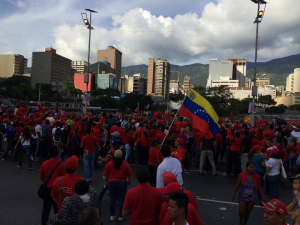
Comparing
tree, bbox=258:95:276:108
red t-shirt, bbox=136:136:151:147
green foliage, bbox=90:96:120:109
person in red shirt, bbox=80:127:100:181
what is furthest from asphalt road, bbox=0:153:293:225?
tree, bbox=258:95:276:108

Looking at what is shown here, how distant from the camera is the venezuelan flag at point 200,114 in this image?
22.8 feet

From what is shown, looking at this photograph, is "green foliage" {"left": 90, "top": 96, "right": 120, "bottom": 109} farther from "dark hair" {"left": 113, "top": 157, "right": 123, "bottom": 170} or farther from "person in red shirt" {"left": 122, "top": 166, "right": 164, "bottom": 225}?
"person in red shirt" {"left": 122, "top": 166, "right": 164, "bottom": 225}

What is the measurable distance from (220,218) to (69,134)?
5514 mm

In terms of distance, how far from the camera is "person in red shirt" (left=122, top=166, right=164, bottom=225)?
133 inches

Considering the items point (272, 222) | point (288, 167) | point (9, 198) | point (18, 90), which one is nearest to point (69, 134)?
point (9, 198)

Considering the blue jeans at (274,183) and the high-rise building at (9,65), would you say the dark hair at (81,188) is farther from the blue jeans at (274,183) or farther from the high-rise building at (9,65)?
the high-rise building at (9,65)

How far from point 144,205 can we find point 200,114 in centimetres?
405

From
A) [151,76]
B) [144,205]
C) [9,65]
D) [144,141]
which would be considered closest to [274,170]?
[144,205]

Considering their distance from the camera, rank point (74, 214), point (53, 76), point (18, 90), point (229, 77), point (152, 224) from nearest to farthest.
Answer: point (74, 214) → point (152, 224) → point (18, 90) → point (53, 76) → point (229, 77)

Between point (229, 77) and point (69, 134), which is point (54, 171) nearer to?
point (69, 134)

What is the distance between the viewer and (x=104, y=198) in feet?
20.6

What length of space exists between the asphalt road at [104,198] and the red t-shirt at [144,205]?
5.78 ft

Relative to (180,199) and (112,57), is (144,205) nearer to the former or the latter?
(180,199)

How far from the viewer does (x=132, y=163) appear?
1055 centimetres
